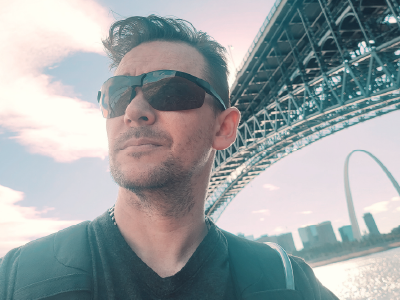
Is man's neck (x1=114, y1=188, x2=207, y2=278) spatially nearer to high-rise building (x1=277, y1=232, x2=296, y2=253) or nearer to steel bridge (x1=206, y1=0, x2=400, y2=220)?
steel bridge (x1=206, y1=0, x2=400, y2=220)

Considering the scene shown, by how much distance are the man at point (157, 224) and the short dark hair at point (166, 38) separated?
2 cm

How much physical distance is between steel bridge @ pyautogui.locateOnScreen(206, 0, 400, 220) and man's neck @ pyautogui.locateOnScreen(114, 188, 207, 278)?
47.8 feet

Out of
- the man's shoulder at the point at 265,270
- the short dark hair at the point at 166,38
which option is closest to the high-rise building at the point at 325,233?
the man's shoulder at the point at 265,270

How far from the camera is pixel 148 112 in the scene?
79.9 inches

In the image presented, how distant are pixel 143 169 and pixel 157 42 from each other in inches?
53.6

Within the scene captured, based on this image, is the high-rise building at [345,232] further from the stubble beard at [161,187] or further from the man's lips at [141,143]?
the man's lips at [141,143]

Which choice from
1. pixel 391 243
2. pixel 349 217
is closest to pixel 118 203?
pixel 349 217

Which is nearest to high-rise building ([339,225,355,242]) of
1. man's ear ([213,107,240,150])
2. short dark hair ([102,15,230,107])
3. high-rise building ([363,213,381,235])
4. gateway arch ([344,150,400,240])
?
high-rise building ([363,213,381,235])

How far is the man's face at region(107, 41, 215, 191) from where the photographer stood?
182 cm

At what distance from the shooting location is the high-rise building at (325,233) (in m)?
86.2

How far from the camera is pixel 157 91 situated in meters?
2.15

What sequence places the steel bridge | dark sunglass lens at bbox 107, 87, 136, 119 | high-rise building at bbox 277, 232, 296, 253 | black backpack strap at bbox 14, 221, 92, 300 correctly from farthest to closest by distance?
1. high-rise building at bbox 277, 232, 296, 253
2. the steel bridge
3. dark sunglass lens at bbox 107, 87, 136, 119
4. black backpack strap at bbox 14, 221, 92, 300

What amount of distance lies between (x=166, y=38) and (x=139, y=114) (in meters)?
1.00

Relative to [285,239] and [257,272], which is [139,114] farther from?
[285,239]
